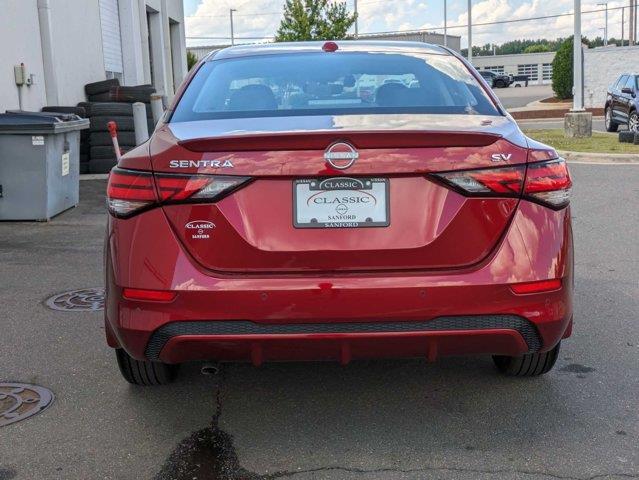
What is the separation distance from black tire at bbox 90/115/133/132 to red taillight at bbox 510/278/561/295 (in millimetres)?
11442

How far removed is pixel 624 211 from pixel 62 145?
6.45 metres

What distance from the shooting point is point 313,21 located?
3600 cm

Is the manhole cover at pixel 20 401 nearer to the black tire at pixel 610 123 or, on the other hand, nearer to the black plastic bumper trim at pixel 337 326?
the black plastic bumper trim at pixel 337 326

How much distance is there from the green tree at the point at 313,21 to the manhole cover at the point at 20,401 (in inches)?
1278

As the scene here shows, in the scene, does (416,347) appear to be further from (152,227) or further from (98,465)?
(98,465)

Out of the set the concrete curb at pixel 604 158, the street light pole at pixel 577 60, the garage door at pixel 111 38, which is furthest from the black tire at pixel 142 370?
the street light pole at pixel 577 60

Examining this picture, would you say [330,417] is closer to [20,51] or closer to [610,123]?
[20,51]

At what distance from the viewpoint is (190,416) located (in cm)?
385

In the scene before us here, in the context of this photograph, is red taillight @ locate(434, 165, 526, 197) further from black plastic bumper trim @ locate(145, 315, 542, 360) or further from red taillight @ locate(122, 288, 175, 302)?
red taillight @ locate(122, 288, 175, 302)

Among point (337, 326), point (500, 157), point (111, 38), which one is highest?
point (111, 38)

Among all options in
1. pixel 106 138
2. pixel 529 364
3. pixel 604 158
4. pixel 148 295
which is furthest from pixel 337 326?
pixel 604 158

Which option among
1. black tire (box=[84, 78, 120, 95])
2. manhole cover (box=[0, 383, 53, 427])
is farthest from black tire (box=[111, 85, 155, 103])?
manhole cover (box=[0, 383, 53, 427])

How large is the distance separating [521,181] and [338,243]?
765 millimetres

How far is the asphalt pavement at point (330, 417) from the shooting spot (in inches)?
131
